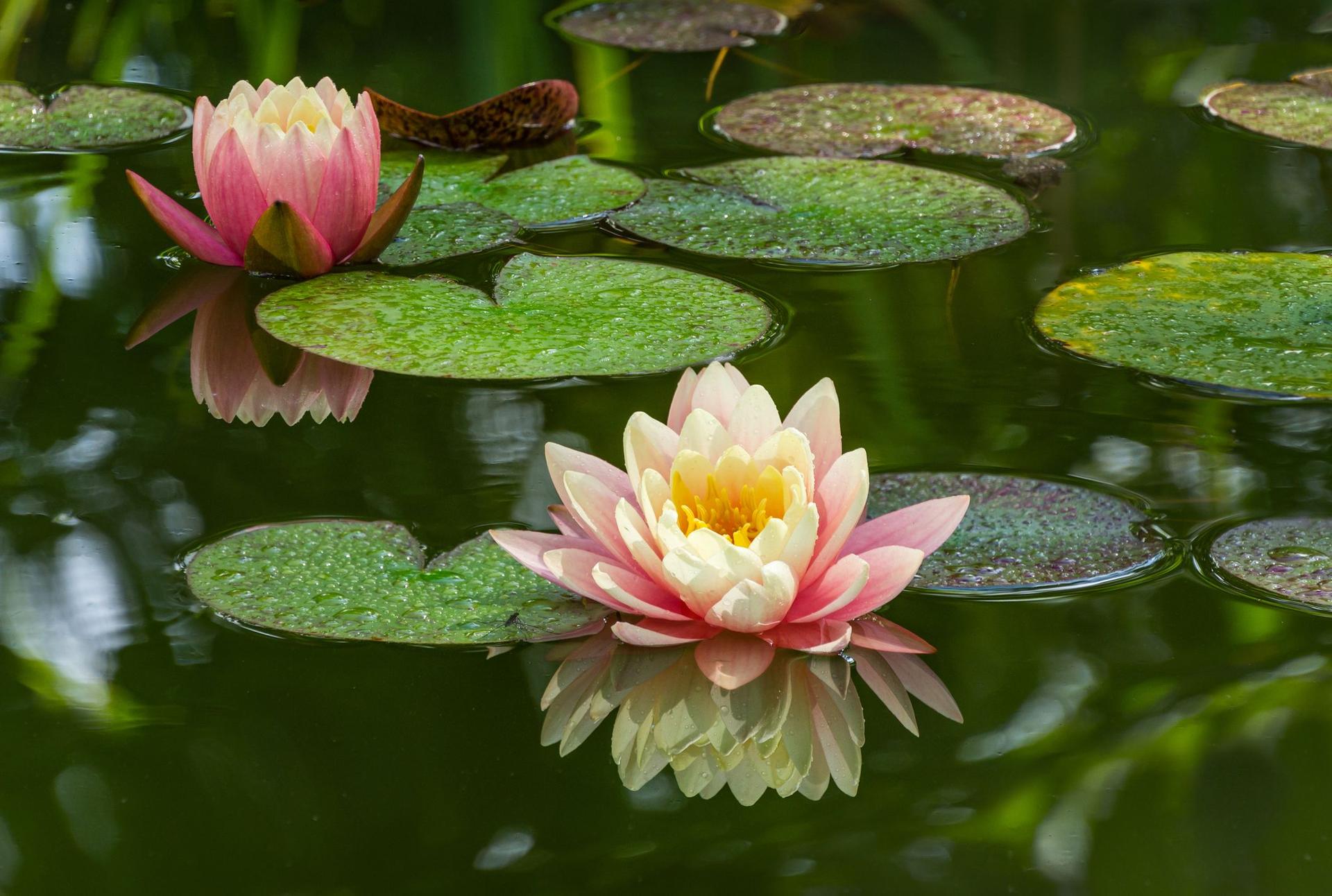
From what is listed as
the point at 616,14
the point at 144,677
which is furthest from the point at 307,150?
the point at 616,14

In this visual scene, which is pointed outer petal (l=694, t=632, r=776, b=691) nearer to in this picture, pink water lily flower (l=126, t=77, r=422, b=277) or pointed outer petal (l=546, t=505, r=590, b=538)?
pointed outer petal (l=546, t=505, r=590, b=538)

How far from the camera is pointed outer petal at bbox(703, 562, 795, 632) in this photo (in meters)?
1.11

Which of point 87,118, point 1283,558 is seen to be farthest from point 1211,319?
point 87,118

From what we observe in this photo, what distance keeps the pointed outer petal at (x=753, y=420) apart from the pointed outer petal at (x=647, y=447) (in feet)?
0.17

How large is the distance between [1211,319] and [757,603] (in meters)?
0.91

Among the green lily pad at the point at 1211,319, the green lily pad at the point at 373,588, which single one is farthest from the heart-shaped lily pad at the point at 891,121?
the green lily pad at the point at 373,588

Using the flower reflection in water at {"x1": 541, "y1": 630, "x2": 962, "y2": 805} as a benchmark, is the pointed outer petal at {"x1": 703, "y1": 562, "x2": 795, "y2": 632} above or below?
above

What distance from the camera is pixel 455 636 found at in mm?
1167

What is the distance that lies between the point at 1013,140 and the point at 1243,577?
135cm

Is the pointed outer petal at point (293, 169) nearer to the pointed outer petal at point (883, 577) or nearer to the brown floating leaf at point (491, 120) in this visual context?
the brown floating leaf at point (491, 120)

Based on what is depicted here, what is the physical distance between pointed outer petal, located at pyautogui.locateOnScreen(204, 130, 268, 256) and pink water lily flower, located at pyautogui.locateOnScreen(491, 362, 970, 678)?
2.70 feet

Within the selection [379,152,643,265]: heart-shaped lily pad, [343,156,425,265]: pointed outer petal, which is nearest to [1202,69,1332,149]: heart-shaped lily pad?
[379,152,643,265]: heart-shaped lily pad

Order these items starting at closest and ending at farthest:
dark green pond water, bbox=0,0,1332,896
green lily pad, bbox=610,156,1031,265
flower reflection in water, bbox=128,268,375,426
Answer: dark green pond water, bbox=0,0,1332,896 → flower reflection in water, bbox=128,268,375,426 → green lily pad, bbox=610,156,1031,265

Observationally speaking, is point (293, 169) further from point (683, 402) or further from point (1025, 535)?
point (1025, 535)
